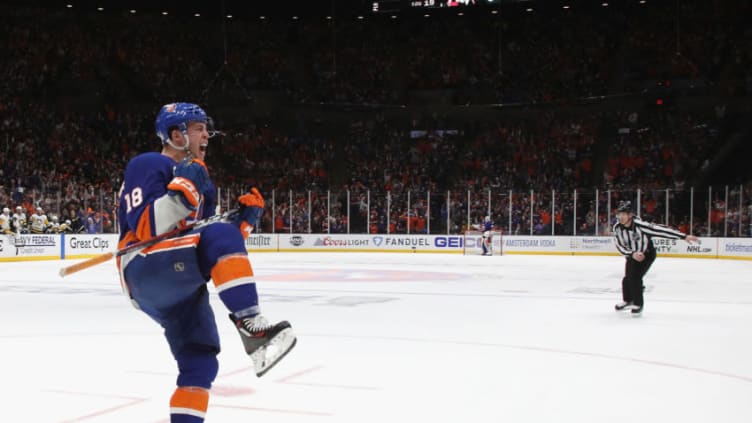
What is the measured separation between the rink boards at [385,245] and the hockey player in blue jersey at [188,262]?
19042 millimetres

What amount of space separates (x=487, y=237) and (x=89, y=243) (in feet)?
37.3

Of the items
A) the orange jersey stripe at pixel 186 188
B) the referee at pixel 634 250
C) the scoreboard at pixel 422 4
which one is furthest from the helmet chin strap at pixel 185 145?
the scoreboard at pixel 422 4

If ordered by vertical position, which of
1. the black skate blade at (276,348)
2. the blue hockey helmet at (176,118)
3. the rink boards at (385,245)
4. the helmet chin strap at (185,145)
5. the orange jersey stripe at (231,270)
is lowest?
the rink boards at (385,245)

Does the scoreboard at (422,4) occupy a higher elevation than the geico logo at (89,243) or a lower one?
higher

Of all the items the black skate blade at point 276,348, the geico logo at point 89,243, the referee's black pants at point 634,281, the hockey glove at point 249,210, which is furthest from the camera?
the geico logo at point 89,243

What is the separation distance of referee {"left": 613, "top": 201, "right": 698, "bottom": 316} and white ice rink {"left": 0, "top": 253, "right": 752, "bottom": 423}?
30 centimetres

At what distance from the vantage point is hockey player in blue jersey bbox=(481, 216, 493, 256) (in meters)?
23.8

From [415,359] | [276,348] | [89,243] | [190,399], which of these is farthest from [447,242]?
[276,348]

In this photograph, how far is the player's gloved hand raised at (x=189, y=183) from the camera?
2805 mm

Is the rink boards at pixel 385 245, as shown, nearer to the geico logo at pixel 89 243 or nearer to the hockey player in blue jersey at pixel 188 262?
the geico logo at pixel 89 243

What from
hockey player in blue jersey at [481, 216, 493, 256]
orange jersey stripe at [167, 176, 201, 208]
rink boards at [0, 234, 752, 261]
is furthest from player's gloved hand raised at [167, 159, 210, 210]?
hockey player in blue jersey at [481, 216, 493, 256]

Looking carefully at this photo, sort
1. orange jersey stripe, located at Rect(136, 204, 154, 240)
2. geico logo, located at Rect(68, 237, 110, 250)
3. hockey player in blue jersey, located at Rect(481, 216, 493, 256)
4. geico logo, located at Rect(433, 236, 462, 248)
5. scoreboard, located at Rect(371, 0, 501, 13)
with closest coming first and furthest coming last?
1. orange jersey stripe, located at Rect(136, 204, 154, 240)
2. geico logo, located at Rect(68, 237, 110, 250)
3. hockey player in blue jersey, located at Rect(481, 216, 493, 256)
4. geico logo, located at Rect(433, 236, 462, 248)
5. scoreboard, located at Rect(371, 0, 501, 13)

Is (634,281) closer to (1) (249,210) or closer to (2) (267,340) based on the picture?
(1) (249,210)

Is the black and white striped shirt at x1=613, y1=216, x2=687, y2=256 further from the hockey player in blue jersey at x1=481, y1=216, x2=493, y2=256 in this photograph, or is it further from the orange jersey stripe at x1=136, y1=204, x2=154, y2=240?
the hockey player in blue jersey at x1=481, y1=216, x2=493, y2=256
